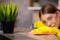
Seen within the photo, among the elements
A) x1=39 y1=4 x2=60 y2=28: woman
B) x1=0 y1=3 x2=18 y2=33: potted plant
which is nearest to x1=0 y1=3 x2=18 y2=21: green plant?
x1=0 y1=3 x2=18 y2=33: potted plant

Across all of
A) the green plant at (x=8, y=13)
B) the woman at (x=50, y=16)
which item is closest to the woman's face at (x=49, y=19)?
the woman at (x=50, y=16)

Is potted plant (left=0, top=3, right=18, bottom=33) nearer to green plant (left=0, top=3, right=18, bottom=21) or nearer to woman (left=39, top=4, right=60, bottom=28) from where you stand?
green plant (left=0, top=3, right=18, bottom=21)

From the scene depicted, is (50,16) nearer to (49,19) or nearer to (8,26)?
(49,19)

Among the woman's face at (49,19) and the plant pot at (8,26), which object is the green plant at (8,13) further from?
the woman's face at (49,19)

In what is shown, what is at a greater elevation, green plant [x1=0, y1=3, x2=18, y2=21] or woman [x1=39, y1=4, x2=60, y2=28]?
green plant [x1=0, y1=3, x2=18, y2=21]

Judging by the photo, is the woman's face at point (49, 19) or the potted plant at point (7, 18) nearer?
the potted plant at point (7, 18)

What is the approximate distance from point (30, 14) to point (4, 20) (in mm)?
1056

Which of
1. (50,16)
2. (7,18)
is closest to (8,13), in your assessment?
(7,18)

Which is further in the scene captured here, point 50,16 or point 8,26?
point 50,16

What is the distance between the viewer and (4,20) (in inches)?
56.8

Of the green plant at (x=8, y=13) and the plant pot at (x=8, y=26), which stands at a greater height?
the green plant at (x=8, y=13)

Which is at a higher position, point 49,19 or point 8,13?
point 8,13

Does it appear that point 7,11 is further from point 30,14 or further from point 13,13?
point 30,14

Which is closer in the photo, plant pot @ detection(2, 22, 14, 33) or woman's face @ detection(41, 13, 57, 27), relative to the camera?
plant pot @ detection(2, 22, 14, 33)
